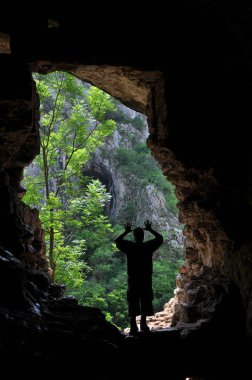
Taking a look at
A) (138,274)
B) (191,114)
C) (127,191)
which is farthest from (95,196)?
(127,191)

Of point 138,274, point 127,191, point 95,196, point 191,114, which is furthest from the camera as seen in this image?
point 127,191

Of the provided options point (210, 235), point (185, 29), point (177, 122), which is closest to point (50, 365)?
point (210, 235)

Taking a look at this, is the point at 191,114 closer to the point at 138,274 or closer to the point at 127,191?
the point at 138,274

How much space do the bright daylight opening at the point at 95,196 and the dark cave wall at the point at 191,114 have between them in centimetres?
352

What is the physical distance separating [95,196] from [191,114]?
5.62m

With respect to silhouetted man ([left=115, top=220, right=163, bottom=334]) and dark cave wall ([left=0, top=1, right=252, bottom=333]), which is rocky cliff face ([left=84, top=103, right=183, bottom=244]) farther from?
silhouetted man ([left=115, top=220, right=163, bottom=334])

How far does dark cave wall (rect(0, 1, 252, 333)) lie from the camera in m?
7.43

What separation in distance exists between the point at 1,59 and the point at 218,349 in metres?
7.65

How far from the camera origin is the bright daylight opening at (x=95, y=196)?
40.6 feet

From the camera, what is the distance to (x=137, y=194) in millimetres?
26422

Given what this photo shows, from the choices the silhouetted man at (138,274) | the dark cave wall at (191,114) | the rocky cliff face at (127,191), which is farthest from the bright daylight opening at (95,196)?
the silhouetted man at (138,274)

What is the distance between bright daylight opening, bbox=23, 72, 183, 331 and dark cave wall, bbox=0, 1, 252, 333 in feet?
11.6

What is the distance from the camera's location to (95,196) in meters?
12.7

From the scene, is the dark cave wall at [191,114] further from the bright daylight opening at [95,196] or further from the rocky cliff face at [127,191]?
the rocky cliff face at [127,191]
